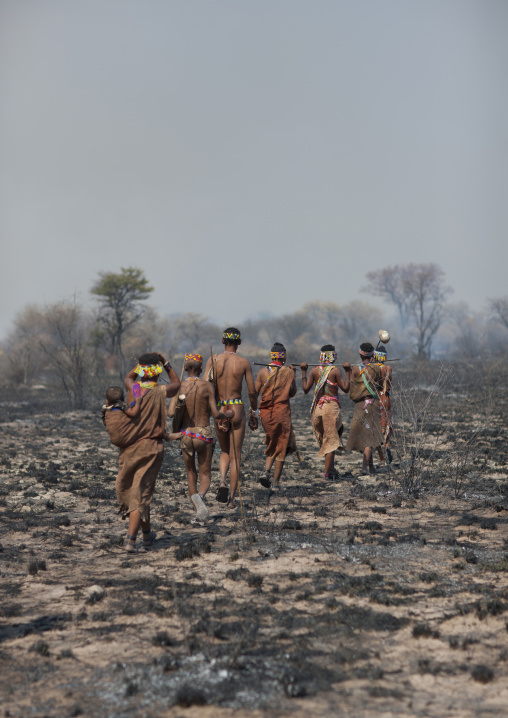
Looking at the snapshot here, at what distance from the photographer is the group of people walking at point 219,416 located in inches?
228

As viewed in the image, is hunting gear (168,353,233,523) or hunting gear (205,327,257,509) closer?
hunting gear (168,353,233,523)

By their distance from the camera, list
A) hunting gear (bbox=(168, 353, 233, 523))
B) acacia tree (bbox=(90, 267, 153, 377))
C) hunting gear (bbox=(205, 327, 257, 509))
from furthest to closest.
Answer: acacia tree (bbox=(90, 267, 153, 377)), hunting gear (bbox=(205, 327, 257, 509)), hunting gear (bbox=(168, 353, 233, 523))

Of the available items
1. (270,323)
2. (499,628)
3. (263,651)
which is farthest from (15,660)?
(270,323)

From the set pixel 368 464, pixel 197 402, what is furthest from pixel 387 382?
pixel 197 402

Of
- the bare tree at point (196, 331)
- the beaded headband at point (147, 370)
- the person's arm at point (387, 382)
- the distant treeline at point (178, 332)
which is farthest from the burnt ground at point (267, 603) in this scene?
the bare tree at point (196, 331)

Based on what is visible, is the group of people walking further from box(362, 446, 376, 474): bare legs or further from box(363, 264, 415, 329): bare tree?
box(363, 264, 415, 329): bare tree

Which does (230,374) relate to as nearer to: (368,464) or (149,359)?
(149,359)

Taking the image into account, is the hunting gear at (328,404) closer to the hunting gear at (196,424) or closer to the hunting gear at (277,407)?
the hunting gear at (277,407)

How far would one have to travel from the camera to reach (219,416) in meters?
6.84

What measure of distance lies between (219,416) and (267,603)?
2576mm

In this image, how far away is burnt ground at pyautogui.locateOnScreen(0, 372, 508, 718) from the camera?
334 cm

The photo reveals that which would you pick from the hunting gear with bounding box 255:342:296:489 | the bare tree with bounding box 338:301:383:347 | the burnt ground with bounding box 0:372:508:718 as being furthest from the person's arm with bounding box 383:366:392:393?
the bare tree with bounding box 338:301:383:347

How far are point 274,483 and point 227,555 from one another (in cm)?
275

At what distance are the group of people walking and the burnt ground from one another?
47 centimetres
